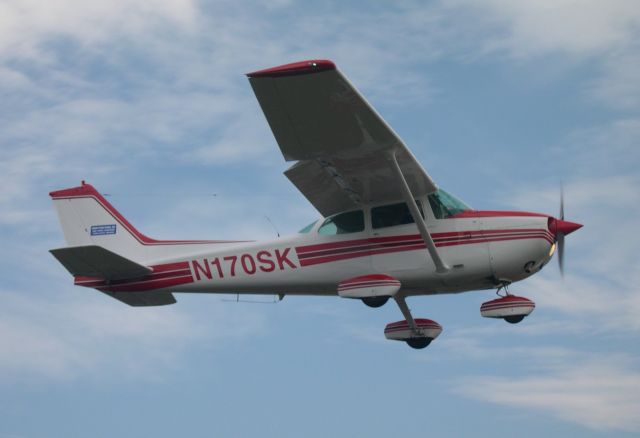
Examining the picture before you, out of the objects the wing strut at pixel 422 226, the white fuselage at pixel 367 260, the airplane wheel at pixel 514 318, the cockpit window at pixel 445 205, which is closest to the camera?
the wing strut at pixel 422 226

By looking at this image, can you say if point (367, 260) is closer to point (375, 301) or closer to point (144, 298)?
point (375, 301)

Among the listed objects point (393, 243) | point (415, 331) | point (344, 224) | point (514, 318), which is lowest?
point (514, 318)

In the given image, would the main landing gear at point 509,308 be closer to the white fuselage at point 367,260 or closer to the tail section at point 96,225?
the white fuselage at point 367,260

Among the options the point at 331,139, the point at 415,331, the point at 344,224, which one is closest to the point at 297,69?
the point at 331,139

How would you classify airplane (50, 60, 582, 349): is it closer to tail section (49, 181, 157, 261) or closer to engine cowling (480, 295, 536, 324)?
engine cowling (480, 295, 536, 324)

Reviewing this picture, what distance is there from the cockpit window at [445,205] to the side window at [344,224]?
4.12ft

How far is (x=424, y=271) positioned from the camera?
16.9 m

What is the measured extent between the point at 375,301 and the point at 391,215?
1.51 meters

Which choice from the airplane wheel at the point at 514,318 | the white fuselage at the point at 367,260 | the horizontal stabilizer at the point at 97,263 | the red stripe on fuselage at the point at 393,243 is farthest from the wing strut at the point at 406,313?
the horizontal stabilizer at the point at 97,263

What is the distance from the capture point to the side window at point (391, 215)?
17250 millimetres

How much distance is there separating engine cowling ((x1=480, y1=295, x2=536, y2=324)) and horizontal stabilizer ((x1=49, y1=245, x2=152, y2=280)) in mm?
5955

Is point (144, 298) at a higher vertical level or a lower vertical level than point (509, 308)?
higher

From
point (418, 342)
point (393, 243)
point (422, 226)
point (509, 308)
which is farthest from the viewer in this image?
point (418, 342)

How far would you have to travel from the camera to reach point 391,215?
1731cm
